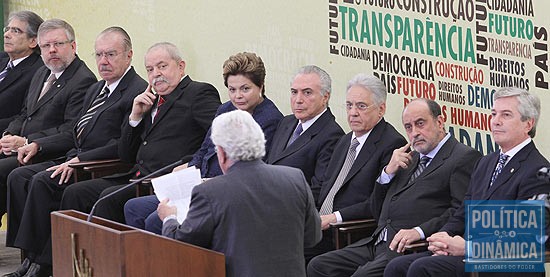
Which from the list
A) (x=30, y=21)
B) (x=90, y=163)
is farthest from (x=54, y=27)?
(x=90, y=163)

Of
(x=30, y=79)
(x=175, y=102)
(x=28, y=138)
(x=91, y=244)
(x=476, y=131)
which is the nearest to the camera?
(x=91, y=244)

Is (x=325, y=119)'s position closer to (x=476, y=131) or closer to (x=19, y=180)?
(x=476, y=131)

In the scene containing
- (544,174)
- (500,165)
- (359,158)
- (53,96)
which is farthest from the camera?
(53,96)

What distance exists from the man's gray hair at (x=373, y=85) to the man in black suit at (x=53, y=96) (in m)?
2.81

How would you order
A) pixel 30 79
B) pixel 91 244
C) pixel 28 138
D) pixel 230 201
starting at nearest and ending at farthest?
pixel 230 201
pixel 91 244
pixel 28 138
pixel 30 79

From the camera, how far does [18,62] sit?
9.92 meters

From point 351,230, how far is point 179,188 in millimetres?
1148

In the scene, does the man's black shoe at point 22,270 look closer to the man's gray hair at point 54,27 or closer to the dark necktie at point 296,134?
the man's gray hair at point 54,27

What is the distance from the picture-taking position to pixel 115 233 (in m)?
5.37

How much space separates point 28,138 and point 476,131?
146 inches

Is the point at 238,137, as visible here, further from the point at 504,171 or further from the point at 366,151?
the point at 366,151

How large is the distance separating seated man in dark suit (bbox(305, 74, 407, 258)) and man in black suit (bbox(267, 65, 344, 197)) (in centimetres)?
17

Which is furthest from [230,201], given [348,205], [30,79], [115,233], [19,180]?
[30,79]

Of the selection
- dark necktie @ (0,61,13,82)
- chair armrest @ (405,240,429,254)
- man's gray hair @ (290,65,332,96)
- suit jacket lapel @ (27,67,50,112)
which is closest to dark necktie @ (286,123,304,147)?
man's gray hair @ (290,65,332,96)
